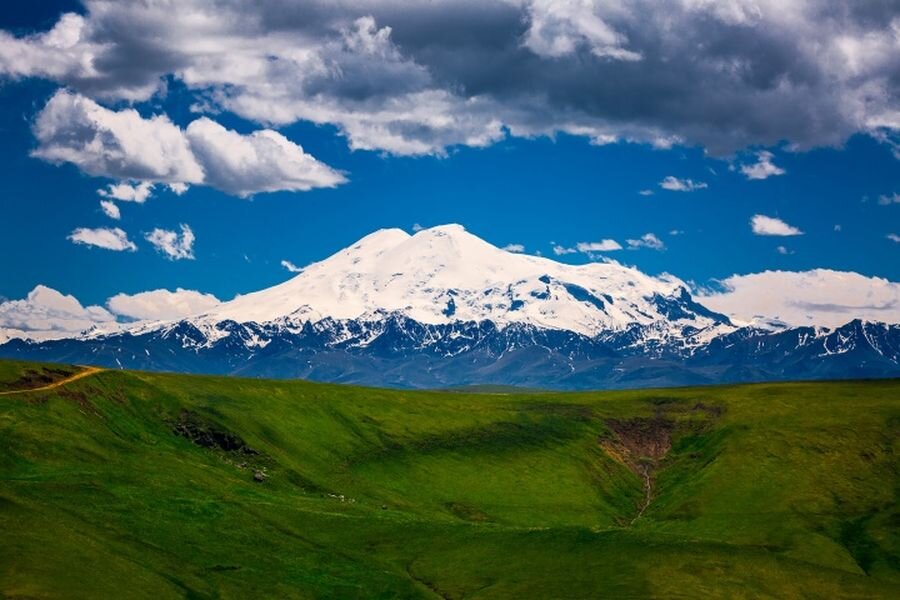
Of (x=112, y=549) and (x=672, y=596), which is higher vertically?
(x=112, y=549)

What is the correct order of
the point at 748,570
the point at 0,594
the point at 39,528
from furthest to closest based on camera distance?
the point at 748,570 → the point at 39,528 → the point at 0,594

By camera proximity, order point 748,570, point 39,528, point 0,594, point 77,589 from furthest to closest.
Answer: point 748,570 < point 39,528 < point 77,589 < point 0,594

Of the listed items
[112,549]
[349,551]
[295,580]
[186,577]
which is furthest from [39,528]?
[349,551]

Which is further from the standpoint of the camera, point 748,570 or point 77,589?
point 748,570

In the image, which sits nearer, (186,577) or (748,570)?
(186,577)

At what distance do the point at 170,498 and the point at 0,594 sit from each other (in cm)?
7594

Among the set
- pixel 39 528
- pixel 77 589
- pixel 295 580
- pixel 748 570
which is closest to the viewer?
pixel 77 589

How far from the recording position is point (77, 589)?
5153 inches

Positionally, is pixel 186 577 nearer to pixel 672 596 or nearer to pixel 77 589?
pixel 77 589

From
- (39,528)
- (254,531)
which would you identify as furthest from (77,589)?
(254,531)

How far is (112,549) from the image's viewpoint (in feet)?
512

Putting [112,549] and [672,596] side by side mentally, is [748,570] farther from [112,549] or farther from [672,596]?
[112,549]

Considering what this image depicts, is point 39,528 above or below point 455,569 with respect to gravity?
above

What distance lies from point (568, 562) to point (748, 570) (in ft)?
104
